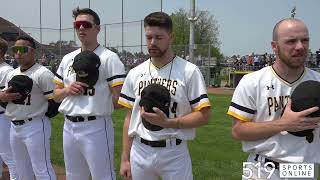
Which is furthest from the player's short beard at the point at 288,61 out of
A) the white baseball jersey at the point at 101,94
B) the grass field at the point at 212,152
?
the grass field at the point at 212,152

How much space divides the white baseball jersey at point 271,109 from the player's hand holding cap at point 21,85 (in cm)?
299

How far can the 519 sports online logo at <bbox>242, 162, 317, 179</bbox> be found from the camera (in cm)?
307

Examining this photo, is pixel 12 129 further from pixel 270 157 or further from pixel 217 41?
pixel 217 41

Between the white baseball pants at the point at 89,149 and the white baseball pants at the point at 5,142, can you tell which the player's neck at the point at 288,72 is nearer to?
the white baseball pants at the point at 89,149

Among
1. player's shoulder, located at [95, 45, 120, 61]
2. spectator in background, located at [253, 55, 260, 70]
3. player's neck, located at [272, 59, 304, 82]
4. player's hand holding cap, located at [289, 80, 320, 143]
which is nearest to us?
player's hand holding cap, located at [289, 80, 320, 143]

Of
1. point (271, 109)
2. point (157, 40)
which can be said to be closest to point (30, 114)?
point (157, 40)

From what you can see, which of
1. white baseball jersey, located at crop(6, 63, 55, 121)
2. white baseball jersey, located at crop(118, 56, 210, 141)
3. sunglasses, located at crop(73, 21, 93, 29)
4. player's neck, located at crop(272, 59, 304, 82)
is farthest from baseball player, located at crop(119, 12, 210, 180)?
white baseball jersey, located at crop(6, 63, 55, 121)

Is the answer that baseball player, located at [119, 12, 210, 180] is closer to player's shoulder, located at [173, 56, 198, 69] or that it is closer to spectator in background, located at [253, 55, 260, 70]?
player's shoulder, located at [173, 56, 198, 69]

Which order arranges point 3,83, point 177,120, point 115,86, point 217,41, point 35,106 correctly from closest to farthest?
point 177,120 < point 115,86 < point 35,106 < point 3,83 < point 217,41

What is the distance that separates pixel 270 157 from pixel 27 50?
3.57 meters

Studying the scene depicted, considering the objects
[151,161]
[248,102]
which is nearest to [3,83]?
[151,161]

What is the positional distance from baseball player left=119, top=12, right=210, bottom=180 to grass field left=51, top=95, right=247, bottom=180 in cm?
305

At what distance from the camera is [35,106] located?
17.9 feet

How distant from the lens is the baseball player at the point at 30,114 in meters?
5.33
